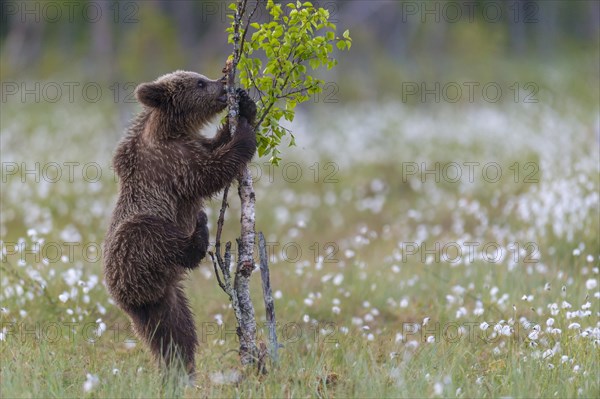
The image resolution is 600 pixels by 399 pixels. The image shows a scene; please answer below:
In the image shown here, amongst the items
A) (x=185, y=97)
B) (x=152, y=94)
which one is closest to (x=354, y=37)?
(x=185, y=97)

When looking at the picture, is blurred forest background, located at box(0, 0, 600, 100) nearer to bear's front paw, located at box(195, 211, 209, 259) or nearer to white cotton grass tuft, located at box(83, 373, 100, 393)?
bear's front paw, located at box(195, 211, 209, 259)

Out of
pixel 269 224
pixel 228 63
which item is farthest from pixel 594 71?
pixel 228 63

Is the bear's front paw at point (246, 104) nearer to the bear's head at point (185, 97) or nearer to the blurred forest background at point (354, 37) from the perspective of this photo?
the bear's head at point (185, 97)

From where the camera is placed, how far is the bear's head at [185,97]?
6.09 meters

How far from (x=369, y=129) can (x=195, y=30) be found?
1525 inches

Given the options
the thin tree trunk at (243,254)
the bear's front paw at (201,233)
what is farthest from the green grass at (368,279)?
the bear's front paw at (201,233)

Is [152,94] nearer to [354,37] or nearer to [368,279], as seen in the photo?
[368,279]

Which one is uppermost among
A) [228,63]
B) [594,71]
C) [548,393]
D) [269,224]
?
[594,71]

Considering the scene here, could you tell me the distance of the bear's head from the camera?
6094mm

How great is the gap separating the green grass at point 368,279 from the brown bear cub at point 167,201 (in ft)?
1.35

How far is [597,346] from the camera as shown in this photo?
18.9ft

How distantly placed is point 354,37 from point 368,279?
97.3ft

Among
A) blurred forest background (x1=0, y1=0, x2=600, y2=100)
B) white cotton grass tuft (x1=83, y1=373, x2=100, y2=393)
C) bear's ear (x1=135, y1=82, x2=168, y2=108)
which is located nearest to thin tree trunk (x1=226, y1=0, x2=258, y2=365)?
bear's ear (x1=135, y1=82, x2=168, y2=108)

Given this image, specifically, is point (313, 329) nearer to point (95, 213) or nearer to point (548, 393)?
point (548, 393)
